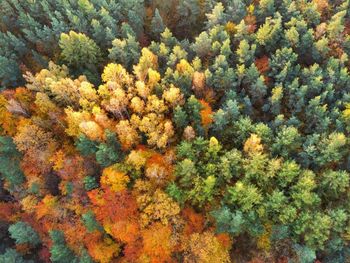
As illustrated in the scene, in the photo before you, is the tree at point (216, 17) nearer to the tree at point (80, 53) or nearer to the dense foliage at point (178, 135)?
the dense foliage at point (178, 135)

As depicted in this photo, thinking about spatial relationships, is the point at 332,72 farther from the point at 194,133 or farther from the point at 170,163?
the point at 170,163

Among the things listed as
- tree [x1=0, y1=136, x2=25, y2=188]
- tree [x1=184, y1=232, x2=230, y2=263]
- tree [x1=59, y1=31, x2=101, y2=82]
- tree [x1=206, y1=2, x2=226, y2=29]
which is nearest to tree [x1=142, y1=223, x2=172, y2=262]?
tree [x1=184, y1=232, x2=230, y2=263]

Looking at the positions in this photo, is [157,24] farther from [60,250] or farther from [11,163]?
[60,250]

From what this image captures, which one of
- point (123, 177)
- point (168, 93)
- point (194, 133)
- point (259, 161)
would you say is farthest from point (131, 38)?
point (259, 161)

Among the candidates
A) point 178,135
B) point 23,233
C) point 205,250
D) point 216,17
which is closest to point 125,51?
point 216,17

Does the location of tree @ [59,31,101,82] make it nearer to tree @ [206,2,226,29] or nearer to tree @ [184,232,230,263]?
tree @ [206,2,226,29]

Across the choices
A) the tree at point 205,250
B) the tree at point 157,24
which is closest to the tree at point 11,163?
the tree at point 205,250
